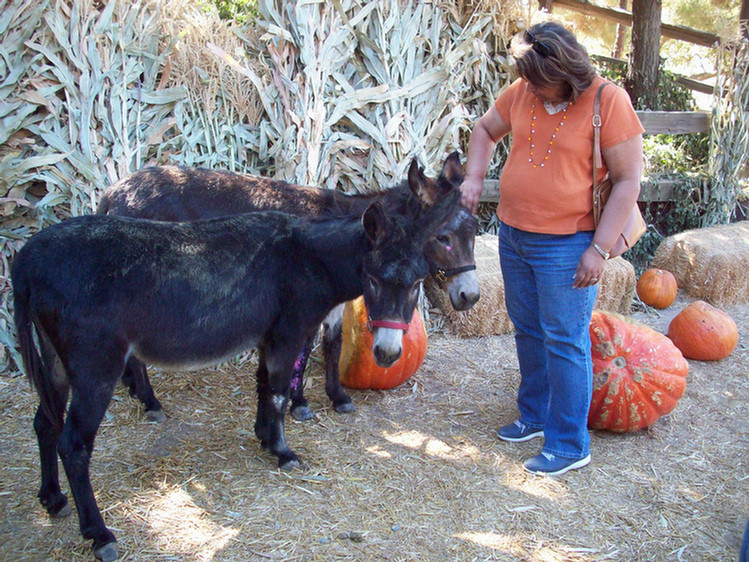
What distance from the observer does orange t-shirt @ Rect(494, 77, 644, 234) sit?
3123 mm

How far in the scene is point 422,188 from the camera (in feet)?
12.6

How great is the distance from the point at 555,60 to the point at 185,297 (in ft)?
7.62

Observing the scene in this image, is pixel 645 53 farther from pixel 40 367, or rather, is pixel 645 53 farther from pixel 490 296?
pixel 40 367

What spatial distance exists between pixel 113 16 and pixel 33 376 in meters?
3.57

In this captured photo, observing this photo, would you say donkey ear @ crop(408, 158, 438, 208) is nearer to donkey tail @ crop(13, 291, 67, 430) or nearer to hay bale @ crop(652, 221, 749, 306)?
donkey tail @ crop(13, 291, 67, 430)

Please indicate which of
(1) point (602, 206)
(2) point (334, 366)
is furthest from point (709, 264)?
(2) point (334, 366)

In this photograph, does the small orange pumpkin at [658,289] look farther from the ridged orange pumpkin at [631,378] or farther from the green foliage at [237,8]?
the green foliage at [237,8]

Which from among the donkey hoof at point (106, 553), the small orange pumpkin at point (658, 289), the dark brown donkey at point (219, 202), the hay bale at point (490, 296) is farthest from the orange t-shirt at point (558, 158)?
the small orange pumpkin at point (658, 289)

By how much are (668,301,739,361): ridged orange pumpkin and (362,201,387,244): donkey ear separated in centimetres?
371

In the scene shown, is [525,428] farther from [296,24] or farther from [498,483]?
[296,24]

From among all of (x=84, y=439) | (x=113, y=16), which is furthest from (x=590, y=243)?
(x=113, y=16)

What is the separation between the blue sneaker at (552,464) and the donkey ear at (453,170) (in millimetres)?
1883

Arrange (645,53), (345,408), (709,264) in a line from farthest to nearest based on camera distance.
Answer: (645,53) < (709,264) < (345,408)

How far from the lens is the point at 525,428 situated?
412 cm
